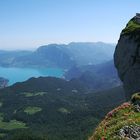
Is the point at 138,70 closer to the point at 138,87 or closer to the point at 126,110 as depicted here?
the point at 138,87

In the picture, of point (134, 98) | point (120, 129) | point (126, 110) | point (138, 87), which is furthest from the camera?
point (138, 87)

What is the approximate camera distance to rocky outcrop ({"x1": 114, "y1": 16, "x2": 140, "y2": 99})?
88500 mm

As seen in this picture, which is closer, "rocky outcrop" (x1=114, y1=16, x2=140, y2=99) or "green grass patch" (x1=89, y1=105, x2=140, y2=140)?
"green grass patch" (x1=89, y1=105, x2=140, y2=140)

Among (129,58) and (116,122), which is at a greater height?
(116,122)

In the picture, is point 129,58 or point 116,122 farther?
point 129,58

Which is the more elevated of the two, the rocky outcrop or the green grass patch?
the green grass patch

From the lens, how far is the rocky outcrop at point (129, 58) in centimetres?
8850

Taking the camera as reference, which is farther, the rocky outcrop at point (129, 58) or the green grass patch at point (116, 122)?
the rocky outcrop at point (129, 58)

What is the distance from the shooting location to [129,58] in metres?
92.4

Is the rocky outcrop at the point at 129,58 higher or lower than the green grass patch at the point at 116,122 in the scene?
lower

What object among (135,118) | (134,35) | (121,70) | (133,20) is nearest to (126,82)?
(121,70)

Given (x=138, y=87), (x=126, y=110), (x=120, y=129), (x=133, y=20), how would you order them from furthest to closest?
1. (x=133, y=20)
2. (x=138, y=87)
3. (x=126, y=110)
4. (x=120, y=129)

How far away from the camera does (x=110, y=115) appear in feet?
117

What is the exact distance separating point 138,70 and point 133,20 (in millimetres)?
26061
